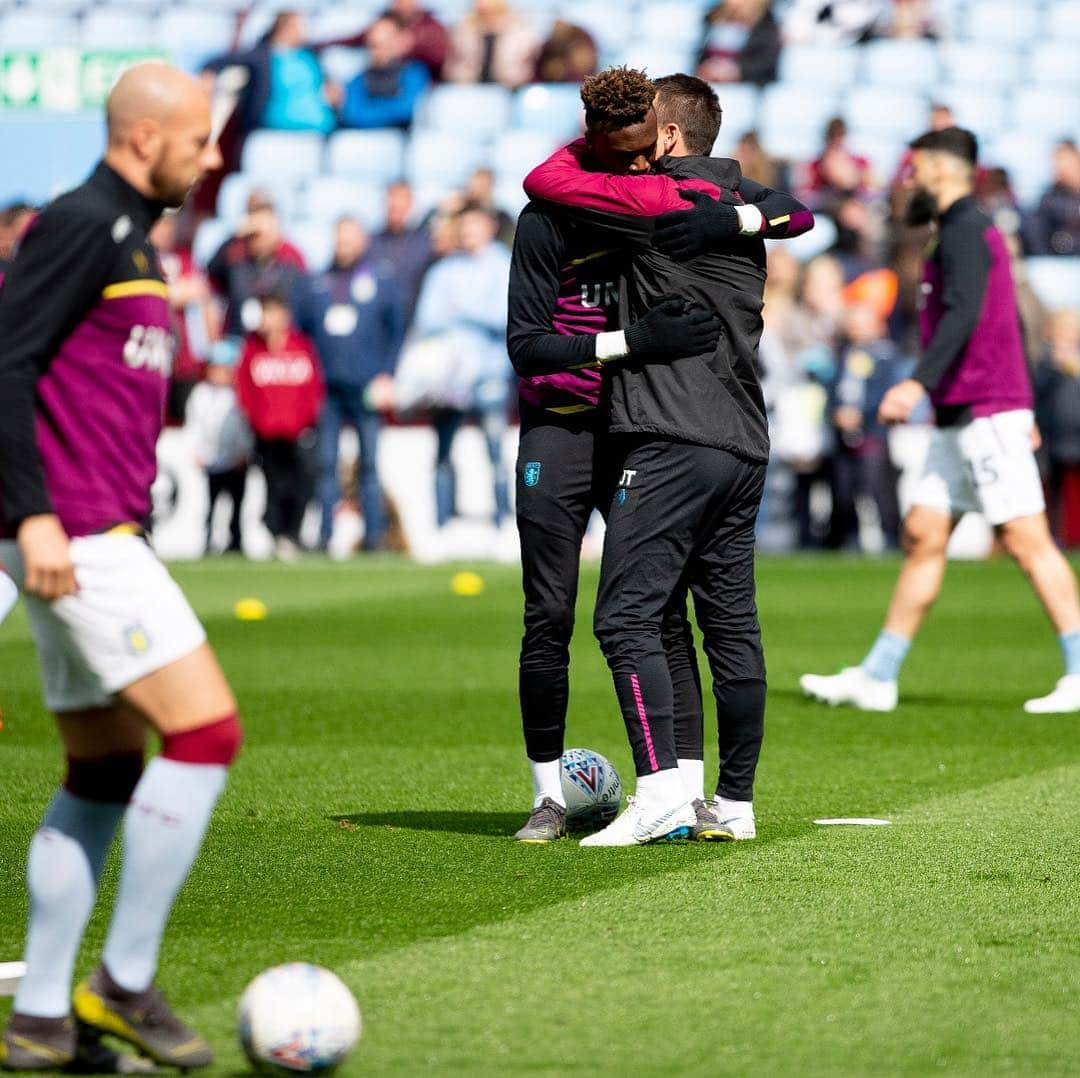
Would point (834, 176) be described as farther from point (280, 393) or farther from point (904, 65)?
point (280, 393)

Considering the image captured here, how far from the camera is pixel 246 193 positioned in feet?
76.9

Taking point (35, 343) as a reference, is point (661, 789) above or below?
below

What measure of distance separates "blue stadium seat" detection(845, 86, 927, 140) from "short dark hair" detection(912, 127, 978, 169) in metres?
13.6

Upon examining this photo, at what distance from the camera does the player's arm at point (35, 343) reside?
3.79 meters

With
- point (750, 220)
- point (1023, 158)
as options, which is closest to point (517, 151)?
point (1023, 158)

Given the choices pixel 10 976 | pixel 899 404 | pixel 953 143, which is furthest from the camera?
pixel 953 143

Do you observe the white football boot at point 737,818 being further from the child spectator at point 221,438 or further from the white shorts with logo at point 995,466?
the child spectator at point 221,438

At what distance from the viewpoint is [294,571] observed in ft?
58.0

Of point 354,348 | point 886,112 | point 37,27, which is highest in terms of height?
point 886,112

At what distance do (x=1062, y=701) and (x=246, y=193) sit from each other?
15706 millimetres

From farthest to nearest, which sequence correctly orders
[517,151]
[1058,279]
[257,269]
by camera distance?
[517,151] → [1058,279] → [257,269]

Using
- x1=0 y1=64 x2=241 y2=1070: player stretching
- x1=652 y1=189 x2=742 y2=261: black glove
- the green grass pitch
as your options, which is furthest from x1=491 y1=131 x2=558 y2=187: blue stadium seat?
x1=0 y1=64 x2=241 y2=1070: player stretching

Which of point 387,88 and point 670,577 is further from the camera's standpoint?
point 387,88

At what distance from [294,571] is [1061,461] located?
258 inches
